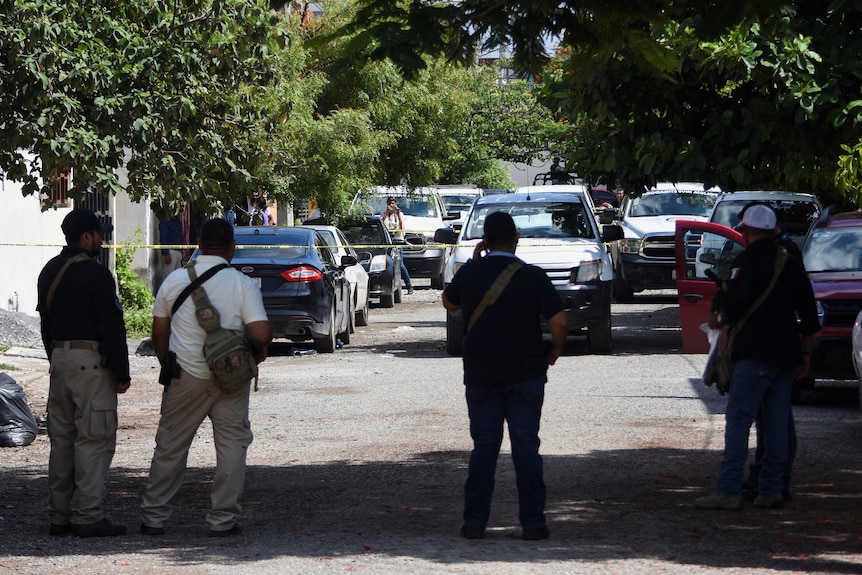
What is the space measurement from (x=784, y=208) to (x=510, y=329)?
47.3ft

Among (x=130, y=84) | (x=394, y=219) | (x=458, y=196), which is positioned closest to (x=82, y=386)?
(x=130, y=84)

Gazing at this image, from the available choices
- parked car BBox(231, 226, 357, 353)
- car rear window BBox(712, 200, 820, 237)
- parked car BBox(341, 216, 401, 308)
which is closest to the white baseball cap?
parked car BBox(231, 226, 357, 353)

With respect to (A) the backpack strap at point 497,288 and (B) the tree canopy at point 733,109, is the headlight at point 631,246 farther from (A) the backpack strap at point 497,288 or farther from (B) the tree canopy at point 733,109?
(A) the backpack strap at point 497,288

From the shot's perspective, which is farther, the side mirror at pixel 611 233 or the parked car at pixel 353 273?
the parked car at pixel 353 273

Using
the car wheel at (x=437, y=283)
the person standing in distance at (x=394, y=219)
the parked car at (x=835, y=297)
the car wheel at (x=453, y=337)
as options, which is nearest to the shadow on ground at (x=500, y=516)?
the parked car at (x=835, y=297)

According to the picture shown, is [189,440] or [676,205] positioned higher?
[676,205]

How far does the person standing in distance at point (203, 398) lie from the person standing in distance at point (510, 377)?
1196 mm

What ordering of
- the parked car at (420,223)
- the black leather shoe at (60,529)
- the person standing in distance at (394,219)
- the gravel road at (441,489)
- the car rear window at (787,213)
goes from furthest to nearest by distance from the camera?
the parked car at (420,223), the person standing in distance at (394,219), the car rear window at (787,213), the black leather shoe at (60,529), the gravel road at (441,489)

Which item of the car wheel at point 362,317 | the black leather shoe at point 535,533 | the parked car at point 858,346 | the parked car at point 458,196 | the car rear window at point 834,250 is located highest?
the parked car at point 458,196

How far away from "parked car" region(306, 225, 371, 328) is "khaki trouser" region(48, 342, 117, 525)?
37.7 ft

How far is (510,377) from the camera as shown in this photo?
7.23 m

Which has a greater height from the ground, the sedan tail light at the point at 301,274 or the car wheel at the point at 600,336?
the sedan tail light at the point at 301,274

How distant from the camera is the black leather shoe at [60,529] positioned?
25.2ft

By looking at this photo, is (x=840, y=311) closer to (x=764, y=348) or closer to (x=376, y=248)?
(x=764, y=348)
